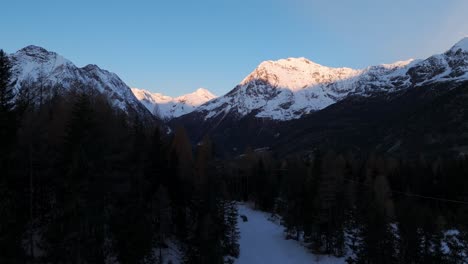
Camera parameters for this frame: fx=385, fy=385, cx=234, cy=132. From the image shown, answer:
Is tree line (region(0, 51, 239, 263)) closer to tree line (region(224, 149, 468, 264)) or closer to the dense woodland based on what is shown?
the dense woodland

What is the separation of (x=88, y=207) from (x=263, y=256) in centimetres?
3581

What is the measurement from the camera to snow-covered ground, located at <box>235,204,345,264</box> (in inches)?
2277

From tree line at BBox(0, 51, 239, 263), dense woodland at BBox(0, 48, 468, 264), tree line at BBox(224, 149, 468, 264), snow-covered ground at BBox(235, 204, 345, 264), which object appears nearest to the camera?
tree line at BBox(0, 51, 239, 263)

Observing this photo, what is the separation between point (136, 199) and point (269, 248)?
101 feet

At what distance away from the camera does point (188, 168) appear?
62094 mm

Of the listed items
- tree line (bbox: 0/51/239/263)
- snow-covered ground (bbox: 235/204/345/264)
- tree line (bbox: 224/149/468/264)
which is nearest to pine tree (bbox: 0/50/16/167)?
tree line (bbox: 0/51/239/263)

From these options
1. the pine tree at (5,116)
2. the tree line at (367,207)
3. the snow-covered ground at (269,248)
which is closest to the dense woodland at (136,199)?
the pine tree at (5,116)

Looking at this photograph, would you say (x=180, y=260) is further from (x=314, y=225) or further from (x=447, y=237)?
(x=447, y=237)

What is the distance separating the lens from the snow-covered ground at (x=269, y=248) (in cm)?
5784

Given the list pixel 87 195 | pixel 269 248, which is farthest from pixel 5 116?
pixel 269 248

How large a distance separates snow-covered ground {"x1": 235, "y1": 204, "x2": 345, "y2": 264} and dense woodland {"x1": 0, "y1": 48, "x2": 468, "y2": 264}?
225 centimetres

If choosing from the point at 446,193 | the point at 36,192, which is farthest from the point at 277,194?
the point at 36,192

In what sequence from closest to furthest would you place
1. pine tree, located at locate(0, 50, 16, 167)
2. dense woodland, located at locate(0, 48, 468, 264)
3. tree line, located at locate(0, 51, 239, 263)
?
pine tree, located at locate(0, 50, 16, 167), tree line, located at locate(0, 51, 239, 263), dense woodland, located at locate(0, 48, 468, 264)

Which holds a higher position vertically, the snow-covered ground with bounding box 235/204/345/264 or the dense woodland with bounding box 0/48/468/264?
the dense woodland with bounding box 0/48/468/264
